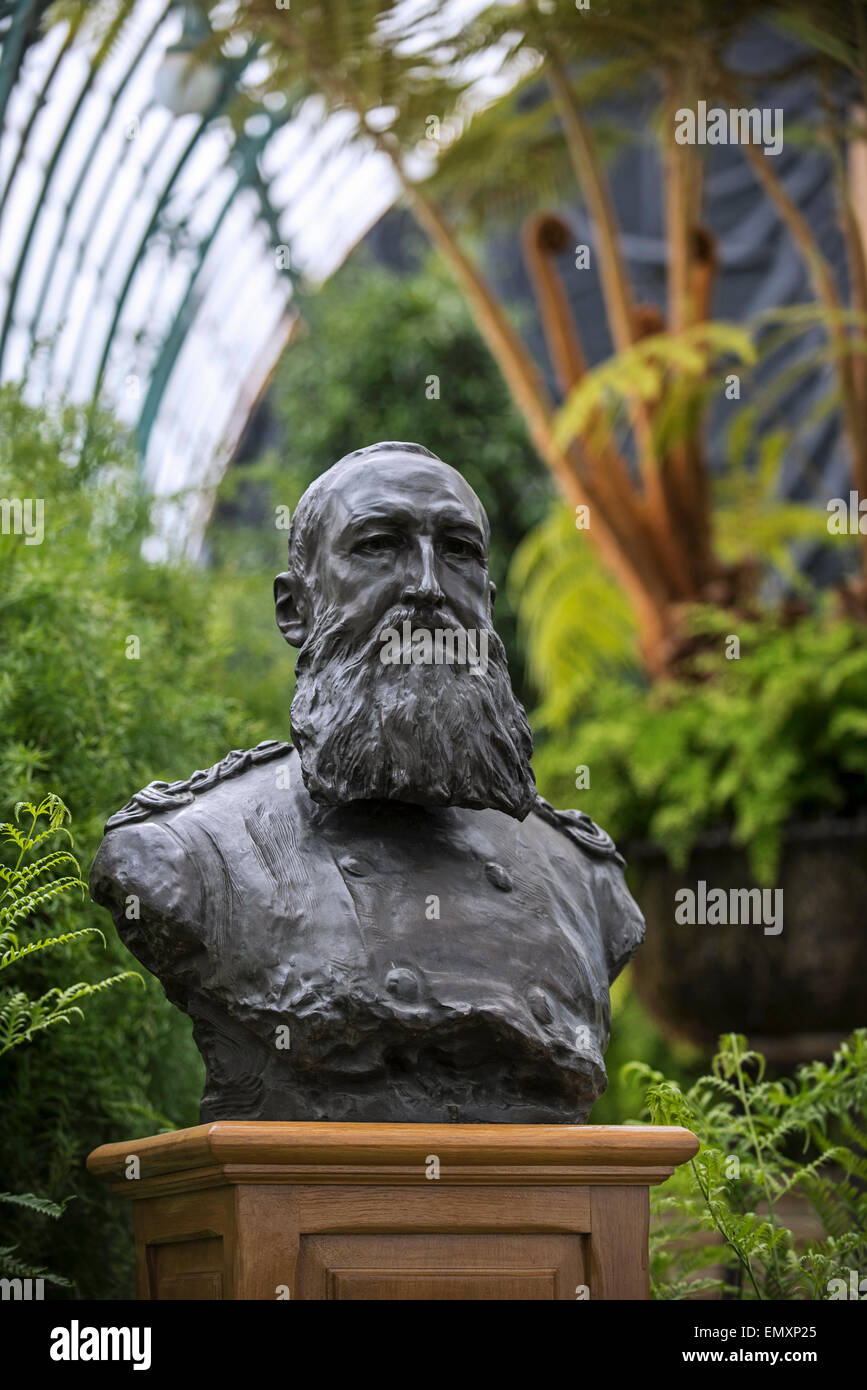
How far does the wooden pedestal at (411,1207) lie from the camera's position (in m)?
2.82

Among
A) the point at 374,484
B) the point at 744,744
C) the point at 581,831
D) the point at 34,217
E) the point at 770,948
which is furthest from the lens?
the point at 34,217

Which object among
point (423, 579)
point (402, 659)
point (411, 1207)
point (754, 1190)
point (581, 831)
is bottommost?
point (411, 1207)

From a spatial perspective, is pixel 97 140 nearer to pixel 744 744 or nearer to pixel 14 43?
pixel 14 43

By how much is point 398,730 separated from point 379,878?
284mm

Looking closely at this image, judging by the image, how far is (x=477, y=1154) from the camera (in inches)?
113

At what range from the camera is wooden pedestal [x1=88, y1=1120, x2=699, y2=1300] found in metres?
2.82

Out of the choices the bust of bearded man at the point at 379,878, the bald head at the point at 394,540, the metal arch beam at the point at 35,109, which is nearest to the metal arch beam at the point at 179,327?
the metal arch beam at the point at 35,109

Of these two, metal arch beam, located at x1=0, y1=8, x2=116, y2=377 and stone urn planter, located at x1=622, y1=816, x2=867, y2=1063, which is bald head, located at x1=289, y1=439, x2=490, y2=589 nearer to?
stone urn planter, located at x1=622, y1=816, x2=867, y2=1063

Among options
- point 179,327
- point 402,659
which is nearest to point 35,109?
point 179,327

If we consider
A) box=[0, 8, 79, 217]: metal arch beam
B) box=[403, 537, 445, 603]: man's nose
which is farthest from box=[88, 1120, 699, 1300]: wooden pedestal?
box=[0, 8, 79, 217]: metal arch beam

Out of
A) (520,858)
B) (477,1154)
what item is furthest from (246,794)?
(477,1154)

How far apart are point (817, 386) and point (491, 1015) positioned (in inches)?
500

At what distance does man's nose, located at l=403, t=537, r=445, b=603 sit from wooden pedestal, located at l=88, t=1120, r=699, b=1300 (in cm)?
96

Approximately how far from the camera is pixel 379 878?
318 cm
